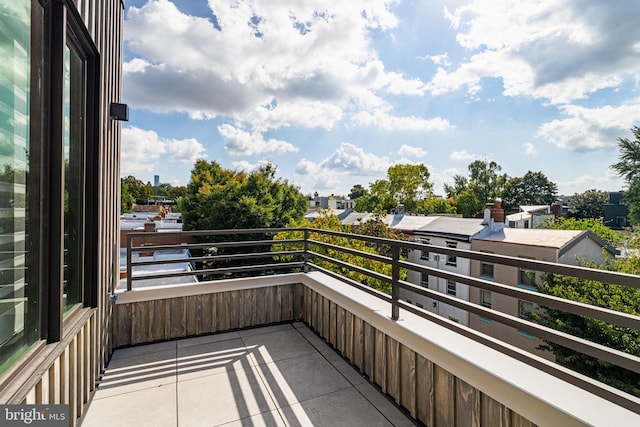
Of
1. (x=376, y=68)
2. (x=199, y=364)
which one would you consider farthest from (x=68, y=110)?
(x=376, y=68)

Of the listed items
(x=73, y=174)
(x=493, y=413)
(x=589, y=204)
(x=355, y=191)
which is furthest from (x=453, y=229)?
(x=355, y=191)

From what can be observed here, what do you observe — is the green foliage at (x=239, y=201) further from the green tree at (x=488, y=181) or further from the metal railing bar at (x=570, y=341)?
the green tree at (x=488, y=181)

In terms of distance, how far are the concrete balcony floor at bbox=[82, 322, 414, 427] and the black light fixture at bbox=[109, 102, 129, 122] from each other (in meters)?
2.15

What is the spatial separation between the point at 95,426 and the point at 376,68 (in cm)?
906

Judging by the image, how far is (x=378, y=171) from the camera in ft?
113

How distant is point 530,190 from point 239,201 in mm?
43514

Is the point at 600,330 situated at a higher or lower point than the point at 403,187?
lower

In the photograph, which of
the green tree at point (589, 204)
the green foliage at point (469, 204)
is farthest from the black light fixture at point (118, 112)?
the green tree at point (589, 204)

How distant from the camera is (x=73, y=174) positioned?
1.93 meters

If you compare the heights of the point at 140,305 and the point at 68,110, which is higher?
the point at 68,110

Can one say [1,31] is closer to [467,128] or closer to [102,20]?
[102,20]

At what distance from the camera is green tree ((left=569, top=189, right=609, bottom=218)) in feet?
120

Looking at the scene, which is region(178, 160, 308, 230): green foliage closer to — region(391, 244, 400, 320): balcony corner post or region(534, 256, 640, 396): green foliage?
region(534, 256, 640, 396): green foliage

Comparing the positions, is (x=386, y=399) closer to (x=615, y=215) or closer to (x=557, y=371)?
(x=557, y=371)
